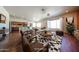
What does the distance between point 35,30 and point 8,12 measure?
678 mm

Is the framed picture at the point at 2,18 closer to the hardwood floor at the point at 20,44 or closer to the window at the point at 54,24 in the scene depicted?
the hardwood floor at the point at 20,44

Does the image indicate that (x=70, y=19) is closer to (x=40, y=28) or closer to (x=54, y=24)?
(x=54, y=24)

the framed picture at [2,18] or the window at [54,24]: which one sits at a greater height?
the framed picture at [2,18]

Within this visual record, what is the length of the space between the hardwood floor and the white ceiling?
1.45 feet

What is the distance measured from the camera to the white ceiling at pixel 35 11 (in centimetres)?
212

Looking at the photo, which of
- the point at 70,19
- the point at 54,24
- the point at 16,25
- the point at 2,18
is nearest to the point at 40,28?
the point at 54,24

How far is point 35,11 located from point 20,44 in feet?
2.50

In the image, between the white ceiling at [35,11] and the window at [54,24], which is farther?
the window at [54,24]

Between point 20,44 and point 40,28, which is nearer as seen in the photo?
point 20,44

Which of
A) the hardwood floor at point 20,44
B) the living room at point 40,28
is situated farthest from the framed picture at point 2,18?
the hardwood floor at point 20,44

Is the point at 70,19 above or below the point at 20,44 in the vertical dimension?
above

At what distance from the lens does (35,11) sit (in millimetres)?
2170
